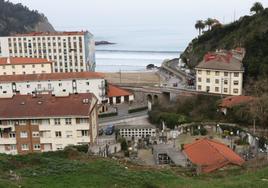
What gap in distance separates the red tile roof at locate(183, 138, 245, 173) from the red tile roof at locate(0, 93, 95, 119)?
935cm

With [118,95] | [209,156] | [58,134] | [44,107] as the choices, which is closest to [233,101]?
[118,95]

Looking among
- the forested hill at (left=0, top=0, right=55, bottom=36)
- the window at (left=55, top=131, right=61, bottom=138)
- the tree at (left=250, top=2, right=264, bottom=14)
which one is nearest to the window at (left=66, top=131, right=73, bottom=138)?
the window at (left=55, top=131, right=61, bottom=138)

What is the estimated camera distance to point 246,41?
178 feet

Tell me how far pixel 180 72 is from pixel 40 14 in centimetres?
12635

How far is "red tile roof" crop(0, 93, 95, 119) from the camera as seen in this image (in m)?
30.8

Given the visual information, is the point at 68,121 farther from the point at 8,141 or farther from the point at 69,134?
the point at 8,141

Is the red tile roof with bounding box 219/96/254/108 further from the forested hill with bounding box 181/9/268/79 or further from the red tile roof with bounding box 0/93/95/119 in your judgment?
the red tile roof with bounding box 0/93/95/119

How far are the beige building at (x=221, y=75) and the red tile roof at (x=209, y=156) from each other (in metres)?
23.7

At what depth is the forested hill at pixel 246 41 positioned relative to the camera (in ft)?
159

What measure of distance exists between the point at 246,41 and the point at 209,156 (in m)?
34.3

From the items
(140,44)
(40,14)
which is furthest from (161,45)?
(40,14)

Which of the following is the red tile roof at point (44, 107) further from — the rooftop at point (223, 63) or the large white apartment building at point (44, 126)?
the rooftop at point (223, 63)

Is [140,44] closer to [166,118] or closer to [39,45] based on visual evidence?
[39,45]

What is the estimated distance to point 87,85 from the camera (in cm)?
4969
